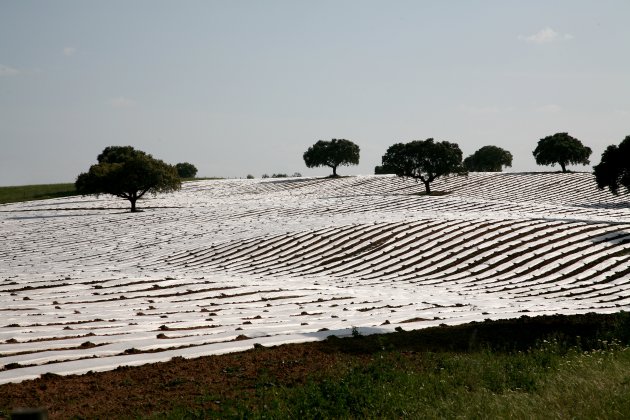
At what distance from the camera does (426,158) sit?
6425 centimetres

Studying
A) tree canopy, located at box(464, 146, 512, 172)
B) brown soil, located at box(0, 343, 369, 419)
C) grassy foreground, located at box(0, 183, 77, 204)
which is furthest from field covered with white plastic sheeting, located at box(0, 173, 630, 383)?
tree canopy, located at box(464, 146, 512, 172)

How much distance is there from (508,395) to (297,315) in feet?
28.3

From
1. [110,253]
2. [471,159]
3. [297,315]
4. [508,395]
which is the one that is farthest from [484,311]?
[471,159]

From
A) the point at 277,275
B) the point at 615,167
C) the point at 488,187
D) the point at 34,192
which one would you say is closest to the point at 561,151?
the point at 488,187

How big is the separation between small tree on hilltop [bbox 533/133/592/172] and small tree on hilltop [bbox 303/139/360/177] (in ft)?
86.1

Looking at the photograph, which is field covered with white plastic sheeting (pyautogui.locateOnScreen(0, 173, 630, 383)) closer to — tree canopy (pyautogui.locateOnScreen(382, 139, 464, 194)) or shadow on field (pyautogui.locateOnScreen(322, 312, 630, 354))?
shadow on field (pyautogui.locateOnScreen(322, 312, 630, 354))

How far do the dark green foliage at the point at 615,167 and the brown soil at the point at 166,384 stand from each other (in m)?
25.1

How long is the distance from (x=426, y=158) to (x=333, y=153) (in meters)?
29.4

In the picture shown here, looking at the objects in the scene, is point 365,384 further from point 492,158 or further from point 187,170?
point 187,170

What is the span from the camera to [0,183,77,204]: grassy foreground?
254 ft

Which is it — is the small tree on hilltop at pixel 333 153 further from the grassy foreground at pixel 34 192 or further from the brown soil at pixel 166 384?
the brown soil at pixel 166 384

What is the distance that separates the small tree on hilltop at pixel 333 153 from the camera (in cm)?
9206

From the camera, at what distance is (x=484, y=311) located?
17188 mm

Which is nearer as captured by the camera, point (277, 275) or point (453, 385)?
point (453, 385)
